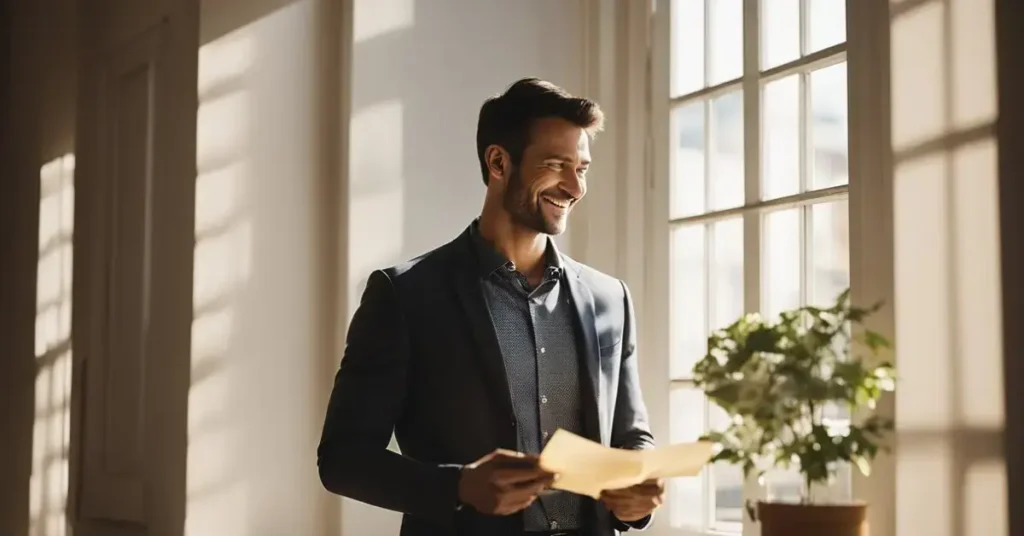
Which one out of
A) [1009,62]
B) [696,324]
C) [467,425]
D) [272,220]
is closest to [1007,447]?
[1009,62]

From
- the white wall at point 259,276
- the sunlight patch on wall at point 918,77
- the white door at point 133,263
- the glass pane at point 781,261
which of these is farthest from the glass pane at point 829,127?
the white door at point 133,263

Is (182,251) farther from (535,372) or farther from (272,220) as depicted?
(535,372)

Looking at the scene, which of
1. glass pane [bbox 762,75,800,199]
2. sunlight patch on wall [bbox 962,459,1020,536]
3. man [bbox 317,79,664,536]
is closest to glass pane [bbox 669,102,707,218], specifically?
glass pane [bbox 762,75,800,199]

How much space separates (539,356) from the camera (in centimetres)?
245

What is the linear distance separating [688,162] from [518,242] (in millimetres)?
610

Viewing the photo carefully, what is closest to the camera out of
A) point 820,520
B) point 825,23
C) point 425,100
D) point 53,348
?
point 820,520

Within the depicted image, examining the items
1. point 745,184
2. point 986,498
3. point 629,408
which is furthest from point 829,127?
point 986,498

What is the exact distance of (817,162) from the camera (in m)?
2.54

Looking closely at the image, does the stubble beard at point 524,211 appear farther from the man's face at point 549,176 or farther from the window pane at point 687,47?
the window pane at point 687,47

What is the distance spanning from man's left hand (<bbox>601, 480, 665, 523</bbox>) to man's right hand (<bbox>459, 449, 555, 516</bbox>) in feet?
0.69

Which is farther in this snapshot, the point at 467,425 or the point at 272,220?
the point at 272,220

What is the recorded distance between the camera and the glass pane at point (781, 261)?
8.50 ft

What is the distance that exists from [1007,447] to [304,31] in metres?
2.03

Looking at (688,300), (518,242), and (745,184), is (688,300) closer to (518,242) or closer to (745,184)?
(745,184)
